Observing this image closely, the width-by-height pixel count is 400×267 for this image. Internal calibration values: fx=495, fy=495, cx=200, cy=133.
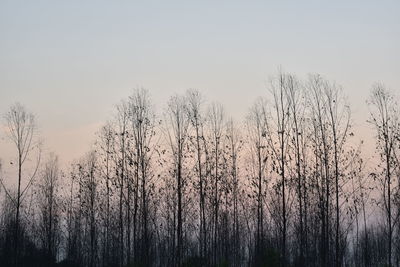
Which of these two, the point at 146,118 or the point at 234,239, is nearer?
the point at 146,118

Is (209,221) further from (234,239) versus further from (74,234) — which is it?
(74,234)

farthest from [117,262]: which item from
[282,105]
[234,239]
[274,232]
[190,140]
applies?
[282,105]

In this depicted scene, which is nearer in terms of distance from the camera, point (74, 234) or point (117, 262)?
point (117, 262)

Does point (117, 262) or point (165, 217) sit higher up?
point (165, 217)

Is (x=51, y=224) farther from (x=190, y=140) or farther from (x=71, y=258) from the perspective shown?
(x=190, y=140)

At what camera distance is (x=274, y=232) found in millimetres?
29859

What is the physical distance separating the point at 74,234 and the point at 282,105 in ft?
73.0

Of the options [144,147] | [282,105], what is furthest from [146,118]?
[282,105]

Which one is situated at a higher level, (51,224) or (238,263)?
(51,224)

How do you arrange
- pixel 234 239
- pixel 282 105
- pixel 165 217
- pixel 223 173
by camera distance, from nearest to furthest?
1. pixel 282 105
2. pixel 223 173
3. pixel 165 217
4. pixel 234 239

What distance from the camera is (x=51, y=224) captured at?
32000 millimetres

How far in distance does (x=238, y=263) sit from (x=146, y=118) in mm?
16644

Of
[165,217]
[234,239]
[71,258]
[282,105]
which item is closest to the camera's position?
[282,105]

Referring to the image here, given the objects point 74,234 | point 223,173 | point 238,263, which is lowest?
point 238,263
